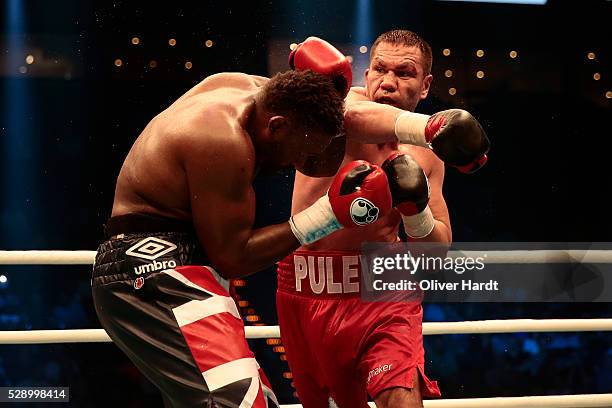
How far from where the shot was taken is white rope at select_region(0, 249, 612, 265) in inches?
92.7

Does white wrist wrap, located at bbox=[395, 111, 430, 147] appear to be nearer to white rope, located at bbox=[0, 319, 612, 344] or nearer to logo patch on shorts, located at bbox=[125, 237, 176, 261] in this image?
logo patch on shorts, located at bbox=[125, 237, 176, 261]

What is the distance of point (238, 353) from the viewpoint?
156 cm

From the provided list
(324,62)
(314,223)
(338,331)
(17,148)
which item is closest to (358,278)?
(338,331)

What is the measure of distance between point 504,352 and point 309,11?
7.40ft

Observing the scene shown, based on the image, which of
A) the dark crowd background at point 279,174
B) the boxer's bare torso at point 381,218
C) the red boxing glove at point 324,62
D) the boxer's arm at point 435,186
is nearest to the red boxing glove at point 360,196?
the red boxing glove at point 324,62

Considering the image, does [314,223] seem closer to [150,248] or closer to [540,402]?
[150,248]

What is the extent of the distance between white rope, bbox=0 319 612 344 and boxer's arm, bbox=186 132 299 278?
781 millimetres

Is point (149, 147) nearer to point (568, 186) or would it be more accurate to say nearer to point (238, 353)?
point (238, 353)

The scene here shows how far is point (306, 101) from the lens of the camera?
1665mm

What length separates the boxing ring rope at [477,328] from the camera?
2363 millimetres

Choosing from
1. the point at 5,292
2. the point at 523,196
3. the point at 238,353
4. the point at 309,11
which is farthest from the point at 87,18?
the point at 238,353

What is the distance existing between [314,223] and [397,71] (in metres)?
0.69

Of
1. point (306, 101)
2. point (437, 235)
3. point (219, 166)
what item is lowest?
point (437, 235)

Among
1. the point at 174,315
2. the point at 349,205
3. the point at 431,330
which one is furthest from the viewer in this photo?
the point at 431,330
